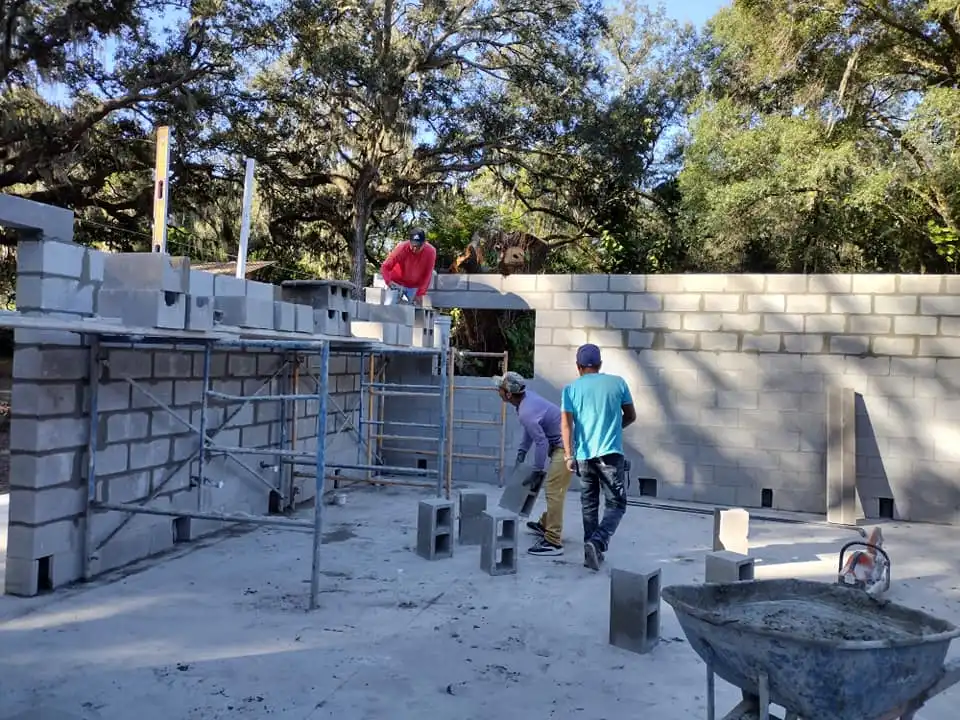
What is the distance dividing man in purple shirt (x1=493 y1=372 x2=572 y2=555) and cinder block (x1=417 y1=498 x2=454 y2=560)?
67cm

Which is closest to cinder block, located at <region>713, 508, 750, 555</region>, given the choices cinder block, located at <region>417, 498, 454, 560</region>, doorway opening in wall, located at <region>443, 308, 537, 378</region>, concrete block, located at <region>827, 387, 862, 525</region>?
concrete block, located at <region>827, 387, 862, 525</region>

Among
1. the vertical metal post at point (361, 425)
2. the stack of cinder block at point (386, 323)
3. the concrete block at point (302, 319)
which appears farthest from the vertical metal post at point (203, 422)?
the vertical metal post at point (361, 425)

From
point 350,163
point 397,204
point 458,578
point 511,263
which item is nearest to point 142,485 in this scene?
point 458,578

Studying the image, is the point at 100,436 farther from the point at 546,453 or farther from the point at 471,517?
the point at 546,453

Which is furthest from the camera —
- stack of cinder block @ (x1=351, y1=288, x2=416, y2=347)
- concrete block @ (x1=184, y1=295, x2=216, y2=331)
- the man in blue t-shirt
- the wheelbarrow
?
stack of cinder block @ (x1=351, y1=288, x2=416, y2=347)

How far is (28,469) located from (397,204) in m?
13.2

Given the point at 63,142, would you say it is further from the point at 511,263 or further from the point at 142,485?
the point at 142,485

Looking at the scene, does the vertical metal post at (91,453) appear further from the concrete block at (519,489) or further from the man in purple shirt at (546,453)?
the concrete block at (519,489)

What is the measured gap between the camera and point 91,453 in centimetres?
483

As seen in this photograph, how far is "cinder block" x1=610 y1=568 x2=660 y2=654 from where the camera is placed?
13.0ft

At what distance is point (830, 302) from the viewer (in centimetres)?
794

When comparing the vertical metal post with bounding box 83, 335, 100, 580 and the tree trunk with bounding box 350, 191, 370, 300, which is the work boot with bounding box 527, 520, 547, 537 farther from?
the tree trunk with bounding box 350, 191, 370, 300

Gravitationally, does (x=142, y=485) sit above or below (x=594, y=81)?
below

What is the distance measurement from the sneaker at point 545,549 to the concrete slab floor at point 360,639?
0.09m
